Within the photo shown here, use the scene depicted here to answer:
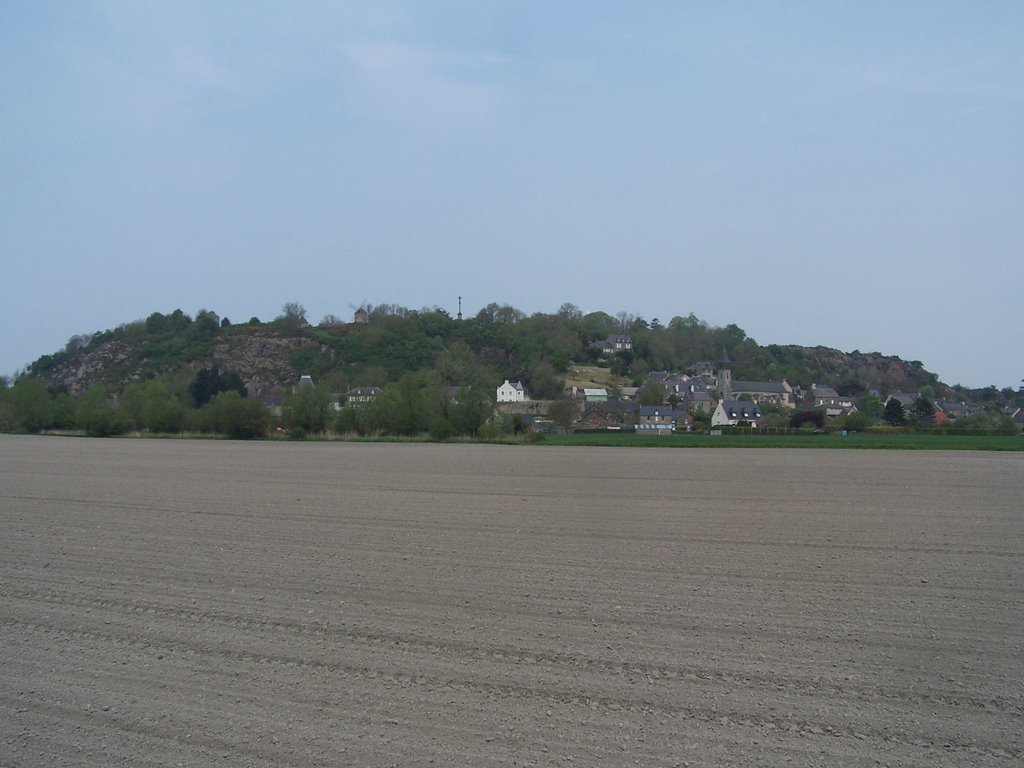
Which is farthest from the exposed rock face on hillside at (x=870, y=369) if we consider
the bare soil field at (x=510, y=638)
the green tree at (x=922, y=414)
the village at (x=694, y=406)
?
the bare soil field at (x=510, y=638)

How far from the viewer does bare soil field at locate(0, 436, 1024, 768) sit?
20.3ft

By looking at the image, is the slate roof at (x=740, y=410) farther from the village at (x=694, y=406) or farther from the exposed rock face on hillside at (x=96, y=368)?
the exposed rock face on hillside at (x=96, y=368)

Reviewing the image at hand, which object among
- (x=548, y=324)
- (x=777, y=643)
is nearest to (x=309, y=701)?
(x=777, y=643)

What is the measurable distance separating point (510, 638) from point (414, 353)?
131 m

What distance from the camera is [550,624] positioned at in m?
9.22

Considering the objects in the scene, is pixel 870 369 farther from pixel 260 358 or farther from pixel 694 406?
pixel 260 358

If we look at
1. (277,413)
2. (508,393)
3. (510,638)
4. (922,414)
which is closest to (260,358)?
(508,393)

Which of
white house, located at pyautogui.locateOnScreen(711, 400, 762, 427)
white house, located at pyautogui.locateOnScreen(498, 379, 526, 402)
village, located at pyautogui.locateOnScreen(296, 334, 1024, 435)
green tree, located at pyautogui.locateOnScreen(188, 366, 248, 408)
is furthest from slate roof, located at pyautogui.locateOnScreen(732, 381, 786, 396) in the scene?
green tree, located at pyautogui.locateOnScreen(188, 366, 248, 408)

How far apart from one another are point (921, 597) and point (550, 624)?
5.05m

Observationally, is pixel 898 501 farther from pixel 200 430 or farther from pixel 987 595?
pixel 200 430

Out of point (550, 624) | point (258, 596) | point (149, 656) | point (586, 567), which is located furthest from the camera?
Result: point (586, 567)

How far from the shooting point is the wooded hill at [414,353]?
133 meters

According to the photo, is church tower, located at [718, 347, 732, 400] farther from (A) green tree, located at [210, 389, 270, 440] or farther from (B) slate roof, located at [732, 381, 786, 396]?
(A) green tree, located at [210, 389, 270, 440]

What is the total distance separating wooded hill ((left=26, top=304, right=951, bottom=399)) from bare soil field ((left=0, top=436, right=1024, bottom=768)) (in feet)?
307
